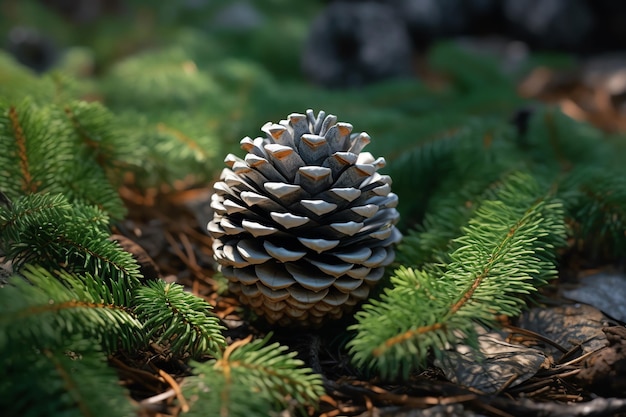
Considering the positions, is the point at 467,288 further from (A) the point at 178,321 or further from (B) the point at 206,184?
(B) the point at 206,184

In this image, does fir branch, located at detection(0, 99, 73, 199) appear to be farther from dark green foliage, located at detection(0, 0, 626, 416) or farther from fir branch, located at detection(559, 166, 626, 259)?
fir branch, located at detection(559, 166, 626, 259)

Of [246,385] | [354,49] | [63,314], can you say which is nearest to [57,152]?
[63,314]

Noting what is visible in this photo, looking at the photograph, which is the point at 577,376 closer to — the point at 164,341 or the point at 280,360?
the point at 280,360

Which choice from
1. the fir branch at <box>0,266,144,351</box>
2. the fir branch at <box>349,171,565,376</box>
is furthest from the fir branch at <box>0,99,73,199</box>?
the fir branch at <box>349,171,565,376</box>

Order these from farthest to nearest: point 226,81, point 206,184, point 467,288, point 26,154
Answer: point 226,81 → point 206,184 → point 26,154 → point 467,288

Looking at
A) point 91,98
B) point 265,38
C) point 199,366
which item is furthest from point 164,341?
point 265,38
